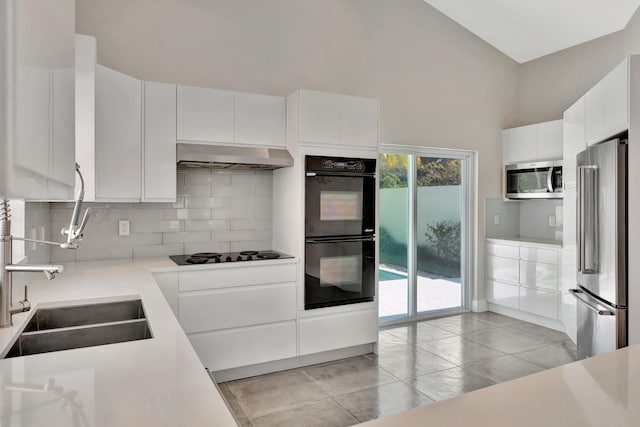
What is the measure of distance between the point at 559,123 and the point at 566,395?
4.52 m

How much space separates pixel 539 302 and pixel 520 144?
6.24ft

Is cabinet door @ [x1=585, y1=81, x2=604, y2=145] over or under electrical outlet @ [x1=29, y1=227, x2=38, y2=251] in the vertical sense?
over

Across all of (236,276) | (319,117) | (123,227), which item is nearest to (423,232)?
(319,117)

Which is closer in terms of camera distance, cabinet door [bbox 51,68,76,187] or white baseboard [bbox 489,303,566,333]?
cabinet door [bbox 51,68,76,187]

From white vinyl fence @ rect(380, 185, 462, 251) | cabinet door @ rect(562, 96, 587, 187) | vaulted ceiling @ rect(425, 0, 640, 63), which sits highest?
vaulted ceiling @ rect(425, 0, 640, 63)

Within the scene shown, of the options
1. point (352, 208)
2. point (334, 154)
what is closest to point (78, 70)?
point (334, 154)

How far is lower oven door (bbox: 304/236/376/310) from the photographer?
3506 mm

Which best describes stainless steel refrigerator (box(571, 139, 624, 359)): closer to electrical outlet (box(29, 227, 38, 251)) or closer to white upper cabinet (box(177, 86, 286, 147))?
white upper cabinet (box(177, 86, 286, 147))

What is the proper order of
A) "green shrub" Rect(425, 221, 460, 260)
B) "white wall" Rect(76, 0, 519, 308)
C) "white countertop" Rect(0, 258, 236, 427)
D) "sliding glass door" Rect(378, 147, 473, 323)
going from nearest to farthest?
1. "white countertop" Rect(0, 258, 236, 427)
2. "white wall" Rect(76, 0, 519, 308)
3. "sliding glass door" Rect(378, 147, 473, 323)
4. "green shrub" Rect(425, 221, 460, 260)

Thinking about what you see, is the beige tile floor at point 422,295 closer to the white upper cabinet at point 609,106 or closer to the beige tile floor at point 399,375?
the beige tile floor at point 399,375

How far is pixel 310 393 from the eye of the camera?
9.91 ft

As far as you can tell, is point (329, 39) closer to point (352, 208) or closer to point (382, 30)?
point (382, 30)

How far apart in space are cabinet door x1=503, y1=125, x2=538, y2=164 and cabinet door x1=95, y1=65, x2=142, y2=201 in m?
4.27

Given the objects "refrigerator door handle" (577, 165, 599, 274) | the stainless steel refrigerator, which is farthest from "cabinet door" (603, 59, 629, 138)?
"refrigerator door handle" (577, 165, 599, 274)
